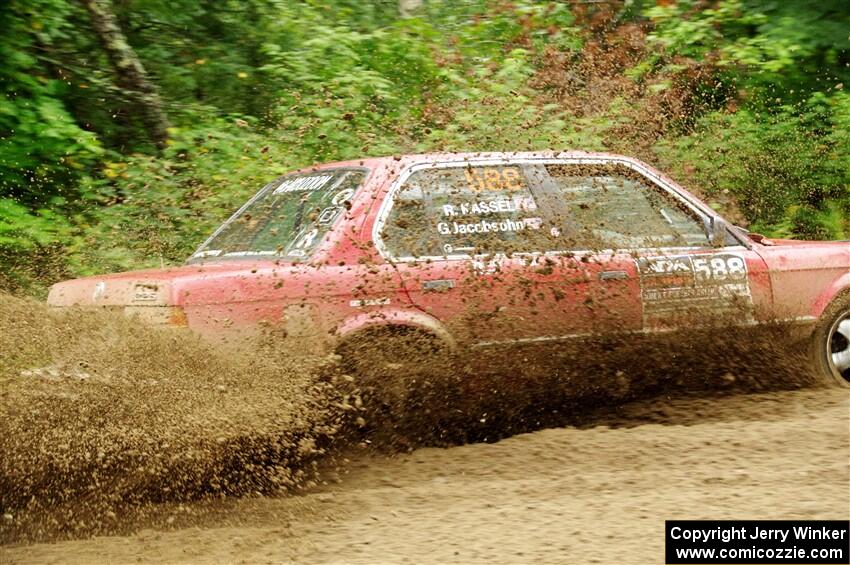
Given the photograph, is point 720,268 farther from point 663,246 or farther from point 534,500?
point 534,500

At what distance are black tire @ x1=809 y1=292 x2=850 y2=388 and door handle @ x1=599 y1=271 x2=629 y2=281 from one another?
1.48 m

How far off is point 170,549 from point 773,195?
830 centimetres

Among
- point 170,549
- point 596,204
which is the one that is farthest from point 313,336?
point 596,204

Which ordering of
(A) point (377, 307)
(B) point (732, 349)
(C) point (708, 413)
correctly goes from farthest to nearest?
(B) point (732, 349) < (C) point (708, 413) < (A) point (377, 307)

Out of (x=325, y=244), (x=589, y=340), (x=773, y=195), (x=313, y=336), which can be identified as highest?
(x=325, y=244)

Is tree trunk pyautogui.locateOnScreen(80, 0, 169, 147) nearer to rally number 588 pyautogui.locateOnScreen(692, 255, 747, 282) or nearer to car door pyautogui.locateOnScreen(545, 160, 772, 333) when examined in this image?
car door pyautogui.locateOnScreen(545, 160, 772, 333)

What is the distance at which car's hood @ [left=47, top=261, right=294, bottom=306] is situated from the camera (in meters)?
4.81

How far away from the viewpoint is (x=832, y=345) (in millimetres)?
6324

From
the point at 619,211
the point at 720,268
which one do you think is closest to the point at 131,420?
the point at 619,211

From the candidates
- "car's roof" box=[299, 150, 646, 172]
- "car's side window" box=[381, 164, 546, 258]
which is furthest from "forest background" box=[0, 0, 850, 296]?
"car's side window" box=[381, 164, 546, 258]

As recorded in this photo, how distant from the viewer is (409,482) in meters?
4.73

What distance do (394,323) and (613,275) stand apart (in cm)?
133

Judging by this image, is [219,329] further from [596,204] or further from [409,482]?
[596,204]

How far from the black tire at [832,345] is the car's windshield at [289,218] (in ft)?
10.0
